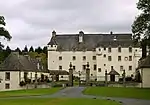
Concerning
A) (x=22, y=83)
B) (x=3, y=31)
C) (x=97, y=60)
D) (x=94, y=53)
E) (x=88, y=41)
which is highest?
(x=88, y=41)

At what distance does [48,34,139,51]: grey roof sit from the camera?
10100cm

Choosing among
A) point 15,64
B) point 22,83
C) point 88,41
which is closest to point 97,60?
point 88,41

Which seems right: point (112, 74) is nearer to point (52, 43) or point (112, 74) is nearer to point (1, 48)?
point (52, 43)

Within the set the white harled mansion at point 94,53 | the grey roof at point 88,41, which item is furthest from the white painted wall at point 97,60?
the grey roof at point 88,41

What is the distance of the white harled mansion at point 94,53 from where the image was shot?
9969cm

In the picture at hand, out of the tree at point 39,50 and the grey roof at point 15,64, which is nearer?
the grey roof at point 15,64

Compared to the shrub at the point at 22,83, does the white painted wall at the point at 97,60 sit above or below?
above

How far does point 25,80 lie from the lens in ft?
251

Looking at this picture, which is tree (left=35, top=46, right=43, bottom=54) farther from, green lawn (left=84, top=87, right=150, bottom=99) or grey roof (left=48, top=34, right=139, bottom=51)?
green lawn (left=84, top=87, right=150, bottom=99)

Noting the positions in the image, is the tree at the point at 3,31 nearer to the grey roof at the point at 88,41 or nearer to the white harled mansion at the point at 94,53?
the white harled mansion at the point at 94,53

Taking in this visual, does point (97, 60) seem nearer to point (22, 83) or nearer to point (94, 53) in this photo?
point (94, 53)

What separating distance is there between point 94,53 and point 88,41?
170 inches

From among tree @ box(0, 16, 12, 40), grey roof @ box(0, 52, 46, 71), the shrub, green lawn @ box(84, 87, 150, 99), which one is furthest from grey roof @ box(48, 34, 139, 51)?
tree @ box(0, 16, 12, 40)

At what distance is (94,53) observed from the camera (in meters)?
105
